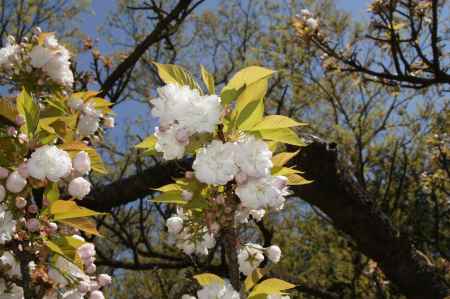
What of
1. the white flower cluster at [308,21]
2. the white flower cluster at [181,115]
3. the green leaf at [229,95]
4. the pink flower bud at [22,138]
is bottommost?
the pink flower bud at [22,138]

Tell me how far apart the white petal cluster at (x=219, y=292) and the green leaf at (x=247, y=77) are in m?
A: 0.51

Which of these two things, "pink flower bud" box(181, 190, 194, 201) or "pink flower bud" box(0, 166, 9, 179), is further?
"pink flower bud" box(0, 166, 9, 179)

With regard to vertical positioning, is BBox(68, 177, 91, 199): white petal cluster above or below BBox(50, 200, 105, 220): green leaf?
above

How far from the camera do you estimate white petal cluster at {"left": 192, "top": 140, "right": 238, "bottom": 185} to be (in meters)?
1.29

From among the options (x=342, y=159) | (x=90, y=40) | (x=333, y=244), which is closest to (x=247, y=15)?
(x=333, y=244)

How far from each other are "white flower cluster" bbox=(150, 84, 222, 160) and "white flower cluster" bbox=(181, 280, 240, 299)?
1.13 ft

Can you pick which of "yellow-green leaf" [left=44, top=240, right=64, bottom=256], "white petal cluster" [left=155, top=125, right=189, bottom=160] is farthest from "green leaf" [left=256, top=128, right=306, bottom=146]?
"yellow-green leaf" [left=44, top=240, right=64, bottom=256]

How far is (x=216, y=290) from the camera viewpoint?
1348mm

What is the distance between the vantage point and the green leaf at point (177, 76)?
1.48 meters

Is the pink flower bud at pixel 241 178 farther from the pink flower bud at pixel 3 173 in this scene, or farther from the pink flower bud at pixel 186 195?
the pink flower bud at pixel 3 173

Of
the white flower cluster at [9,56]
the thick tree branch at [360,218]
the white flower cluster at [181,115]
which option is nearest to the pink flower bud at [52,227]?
the white flower cluster at [181,115]

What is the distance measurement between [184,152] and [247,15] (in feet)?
42.3

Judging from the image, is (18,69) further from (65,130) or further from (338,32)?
(338,32)

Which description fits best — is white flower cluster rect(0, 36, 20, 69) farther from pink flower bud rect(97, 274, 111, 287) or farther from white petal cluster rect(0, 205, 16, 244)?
pink flower bud rect(97, 274, 111, 287)
